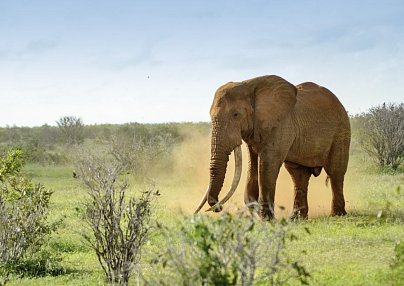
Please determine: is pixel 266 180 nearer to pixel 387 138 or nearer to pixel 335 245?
pixel 335 245

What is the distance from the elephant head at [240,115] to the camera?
13.6 metres

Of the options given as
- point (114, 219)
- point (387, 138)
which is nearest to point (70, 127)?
point (387, 138)

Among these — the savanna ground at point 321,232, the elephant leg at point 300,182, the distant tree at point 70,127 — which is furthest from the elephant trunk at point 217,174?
the distant tree at point 70,127

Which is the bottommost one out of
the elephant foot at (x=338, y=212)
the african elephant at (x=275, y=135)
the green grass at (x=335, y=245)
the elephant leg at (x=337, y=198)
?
the green grass at (x=335, y=245)

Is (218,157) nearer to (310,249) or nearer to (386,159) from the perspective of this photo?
(310,249)

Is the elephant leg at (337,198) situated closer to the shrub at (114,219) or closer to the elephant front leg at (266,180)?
the elephant front leg at (266,180)

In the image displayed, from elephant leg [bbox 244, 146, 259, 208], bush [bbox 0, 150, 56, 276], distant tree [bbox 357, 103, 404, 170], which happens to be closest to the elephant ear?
elephant leg [bbox 244, 146, 259, 208]

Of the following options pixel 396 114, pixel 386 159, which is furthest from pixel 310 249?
pixel 396 114

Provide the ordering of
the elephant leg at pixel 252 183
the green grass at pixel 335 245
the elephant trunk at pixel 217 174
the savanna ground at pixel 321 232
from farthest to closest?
the elephant leg at pixel 252 183
the elephant trunk at pixel 217 174
the savanna ground at pixel 321 232
the green grass at pixel 335 245

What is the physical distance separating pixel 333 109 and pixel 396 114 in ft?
56.1

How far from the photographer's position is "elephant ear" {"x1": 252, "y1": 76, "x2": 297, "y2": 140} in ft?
46.2

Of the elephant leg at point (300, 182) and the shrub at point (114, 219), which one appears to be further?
the elephant leg at point (300, 182)

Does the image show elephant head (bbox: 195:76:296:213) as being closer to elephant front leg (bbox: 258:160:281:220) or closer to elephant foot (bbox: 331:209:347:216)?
elephant front leg (bbox: 258:160:281:220)

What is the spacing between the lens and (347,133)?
1599 cm
